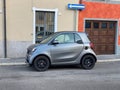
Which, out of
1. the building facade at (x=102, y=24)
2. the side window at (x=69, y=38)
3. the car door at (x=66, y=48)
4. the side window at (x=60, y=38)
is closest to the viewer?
the car door at (x=66, y=48)

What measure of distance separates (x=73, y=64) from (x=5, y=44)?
534 cm

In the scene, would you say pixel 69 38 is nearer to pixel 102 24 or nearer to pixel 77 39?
pixel 77 39

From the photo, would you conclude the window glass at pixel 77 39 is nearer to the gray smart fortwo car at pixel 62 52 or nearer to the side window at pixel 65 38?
the gray smart fortwo car at pixel 62 52

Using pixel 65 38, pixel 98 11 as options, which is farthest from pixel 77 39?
pixel 98 11

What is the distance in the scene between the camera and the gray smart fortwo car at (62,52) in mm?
10984

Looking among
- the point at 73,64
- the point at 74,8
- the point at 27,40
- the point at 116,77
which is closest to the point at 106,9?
the point at 74,8

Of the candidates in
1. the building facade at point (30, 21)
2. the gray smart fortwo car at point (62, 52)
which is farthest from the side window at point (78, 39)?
the building facade at point (30, 21)

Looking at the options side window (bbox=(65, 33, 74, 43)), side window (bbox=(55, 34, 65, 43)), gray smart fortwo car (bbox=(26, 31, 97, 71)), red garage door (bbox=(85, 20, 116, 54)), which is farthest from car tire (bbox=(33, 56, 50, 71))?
red garage door (bbox=(85, 20, 116, 54))

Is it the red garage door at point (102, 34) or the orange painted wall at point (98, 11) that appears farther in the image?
the red garage door at point (102, 34)

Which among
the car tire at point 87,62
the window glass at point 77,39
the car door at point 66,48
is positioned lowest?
the car tire at point 87,62

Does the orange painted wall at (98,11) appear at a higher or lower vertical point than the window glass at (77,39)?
higher

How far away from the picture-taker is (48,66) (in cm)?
1115

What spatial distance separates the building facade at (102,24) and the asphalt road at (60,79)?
5.99 meters

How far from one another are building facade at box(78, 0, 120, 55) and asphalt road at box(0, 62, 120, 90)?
5.99 metres
